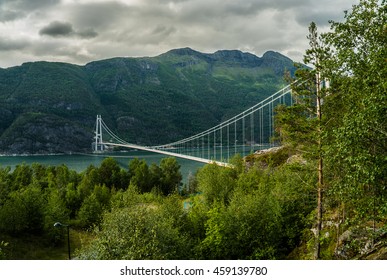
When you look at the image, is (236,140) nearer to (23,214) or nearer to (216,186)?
(216,186)

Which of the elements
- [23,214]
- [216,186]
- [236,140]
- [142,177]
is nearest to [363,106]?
[216,186]

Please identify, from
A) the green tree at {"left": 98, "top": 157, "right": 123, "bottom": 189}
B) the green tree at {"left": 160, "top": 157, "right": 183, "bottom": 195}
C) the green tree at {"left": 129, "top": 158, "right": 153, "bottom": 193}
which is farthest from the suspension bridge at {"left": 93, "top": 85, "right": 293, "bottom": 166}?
the green tree at {"left": 98, "top": 157, "right": 123, "bottom": 189}

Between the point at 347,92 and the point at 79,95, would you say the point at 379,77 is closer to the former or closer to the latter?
the point at 347,92

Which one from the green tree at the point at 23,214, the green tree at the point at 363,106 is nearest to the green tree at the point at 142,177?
the green tree at the point at 23,214

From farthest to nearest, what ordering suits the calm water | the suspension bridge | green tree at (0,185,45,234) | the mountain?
1. the mountain
2. the calm water
3. the suspension bridge
4. green tree at (0,185,45,234)

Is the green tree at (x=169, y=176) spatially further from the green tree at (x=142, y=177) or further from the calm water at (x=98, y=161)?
the calm water at (x=98, y=161)

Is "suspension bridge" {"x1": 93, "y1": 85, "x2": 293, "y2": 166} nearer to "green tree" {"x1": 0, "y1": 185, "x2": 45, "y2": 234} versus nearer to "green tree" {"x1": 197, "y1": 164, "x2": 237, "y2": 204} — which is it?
"green tree" {"x1": 197, "y1": 164, "x2": 237, "y2": 204}

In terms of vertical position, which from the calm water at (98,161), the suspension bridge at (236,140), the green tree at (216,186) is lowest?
the calm water at (98,161)

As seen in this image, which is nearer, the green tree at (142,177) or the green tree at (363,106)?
the green tree at (363,106)

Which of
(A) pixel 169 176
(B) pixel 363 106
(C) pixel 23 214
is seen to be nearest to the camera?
(B) pixel 363 106

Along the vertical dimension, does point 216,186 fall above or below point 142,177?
above
